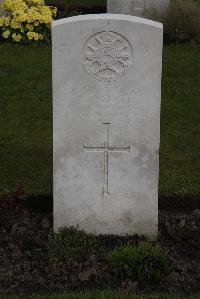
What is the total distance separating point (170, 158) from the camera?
8.09 meters

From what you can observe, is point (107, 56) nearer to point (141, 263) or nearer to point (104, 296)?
point (141, 263)

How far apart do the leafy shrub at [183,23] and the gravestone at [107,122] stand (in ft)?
22.4

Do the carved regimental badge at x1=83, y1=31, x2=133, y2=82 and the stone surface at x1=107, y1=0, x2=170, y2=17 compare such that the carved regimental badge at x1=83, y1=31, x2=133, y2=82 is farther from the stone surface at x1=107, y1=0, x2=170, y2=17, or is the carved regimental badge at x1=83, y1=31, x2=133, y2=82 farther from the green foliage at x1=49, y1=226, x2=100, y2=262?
the stone surface at x1=107, y1=0, x2=170, y2=17

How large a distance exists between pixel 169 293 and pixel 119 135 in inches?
48.5

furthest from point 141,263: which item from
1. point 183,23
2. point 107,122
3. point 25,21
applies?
point 183,23

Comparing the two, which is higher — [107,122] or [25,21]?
[25,21]

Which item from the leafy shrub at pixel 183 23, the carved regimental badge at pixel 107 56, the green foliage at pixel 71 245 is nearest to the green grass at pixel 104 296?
the green foliage at pixel 71 245

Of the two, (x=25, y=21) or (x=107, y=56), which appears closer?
(x=107, y=56)

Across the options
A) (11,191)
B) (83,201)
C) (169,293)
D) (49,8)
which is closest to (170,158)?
(11,191)

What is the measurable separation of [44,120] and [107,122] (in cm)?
352

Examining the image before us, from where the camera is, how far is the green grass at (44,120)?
7484mm

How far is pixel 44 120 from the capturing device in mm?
9180

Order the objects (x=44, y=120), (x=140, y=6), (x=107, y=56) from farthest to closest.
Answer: (x=140, y=6)
(x=44, y=120)
(x=107, y=56)

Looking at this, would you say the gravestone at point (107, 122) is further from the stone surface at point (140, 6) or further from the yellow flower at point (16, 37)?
the stone surface at point (140, 6)
